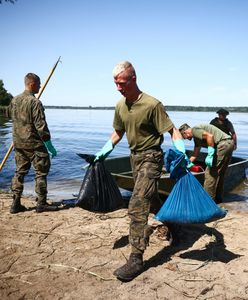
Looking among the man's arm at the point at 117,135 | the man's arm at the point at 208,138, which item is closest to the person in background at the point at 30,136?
the man's arm at the point at 117,135

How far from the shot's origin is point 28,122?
5652mm

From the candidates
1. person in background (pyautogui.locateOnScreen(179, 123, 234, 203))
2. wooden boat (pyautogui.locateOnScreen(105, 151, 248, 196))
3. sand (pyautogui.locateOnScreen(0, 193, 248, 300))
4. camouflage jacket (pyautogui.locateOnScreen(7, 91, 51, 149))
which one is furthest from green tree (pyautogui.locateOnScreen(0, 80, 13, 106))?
sand (pyautogui.locateOnScreen(0, 193, 248, 300))

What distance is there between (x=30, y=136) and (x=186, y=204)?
123 inches

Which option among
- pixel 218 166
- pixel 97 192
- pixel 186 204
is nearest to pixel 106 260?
pixel 97 192

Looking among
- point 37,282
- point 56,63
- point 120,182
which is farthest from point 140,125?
point 56,63

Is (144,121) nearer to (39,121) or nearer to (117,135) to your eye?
(117,135)

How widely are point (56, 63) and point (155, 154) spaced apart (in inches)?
173

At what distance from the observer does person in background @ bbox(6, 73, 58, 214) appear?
5594 mm

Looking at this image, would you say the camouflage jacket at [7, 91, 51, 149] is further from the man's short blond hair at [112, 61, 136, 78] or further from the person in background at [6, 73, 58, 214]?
the man's short blond hair at [112, 61, 136, 78]

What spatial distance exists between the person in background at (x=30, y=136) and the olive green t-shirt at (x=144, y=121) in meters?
2.12

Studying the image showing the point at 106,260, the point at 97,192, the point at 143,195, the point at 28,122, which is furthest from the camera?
the point at 28,122

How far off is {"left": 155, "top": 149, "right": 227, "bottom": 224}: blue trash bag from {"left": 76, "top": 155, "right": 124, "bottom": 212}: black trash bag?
33.7 inches

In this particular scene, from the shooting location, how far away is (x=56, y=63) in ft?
23.9

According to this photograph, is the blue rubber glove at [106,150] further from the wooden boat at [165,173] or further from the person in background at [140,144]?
the wooden boat at [165,173]
